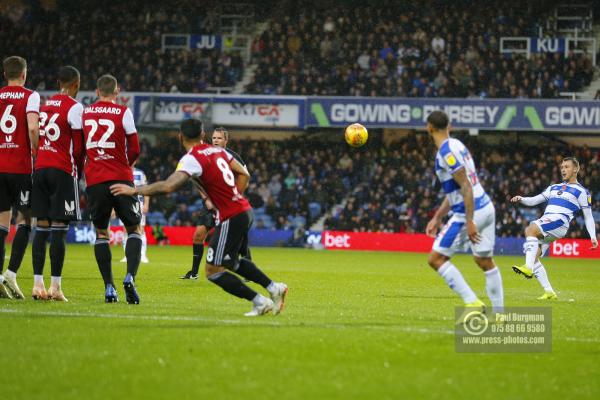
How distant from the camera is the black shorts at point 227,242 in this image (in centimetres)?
998

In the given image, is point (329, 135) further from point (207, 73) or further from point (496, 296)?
point (496, 296)

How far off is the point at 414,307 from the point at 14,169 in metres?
5.25

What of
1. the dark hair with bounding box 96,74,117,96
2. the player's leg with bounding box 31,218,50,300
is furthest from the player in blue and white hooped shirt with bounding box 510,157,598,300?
the player's leg with bounding box 31,218,50,300

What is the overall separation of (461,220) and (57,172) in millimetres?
4851

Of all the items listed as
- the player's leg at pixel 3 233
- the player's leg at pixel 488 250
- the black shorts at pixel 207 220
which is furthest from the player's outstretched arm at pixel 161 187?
the black shorts at pixel 207 220

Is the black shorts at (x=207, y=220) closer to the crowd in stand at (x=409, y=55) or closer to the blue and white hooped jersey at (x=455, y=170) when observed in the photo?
the blue and white hooped jersey at (x=455, y=170)

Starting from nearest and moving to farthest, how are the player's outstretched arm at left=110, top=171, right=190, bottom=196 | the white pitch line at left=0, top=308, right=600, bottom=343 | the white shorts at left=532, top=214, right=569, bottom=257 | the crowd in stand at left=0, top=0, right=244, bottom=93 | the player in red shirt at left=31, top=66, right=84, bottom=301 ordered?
the white pitch line at left=0, top=308, right=600, bottom=343, the player's outstretched arm at left=110, top=171, right=190, bottom=196, the player in red shirt at left=31, top=66, right=84, bottom=301, the white shorts at left=532, top=214, right=569, bottom=257, the crowd in stand at left=0, top=0, right=244, bottom=93

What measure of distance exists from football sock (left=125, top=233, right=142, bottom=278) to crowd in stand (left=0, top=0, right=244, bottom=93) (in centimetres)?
2975

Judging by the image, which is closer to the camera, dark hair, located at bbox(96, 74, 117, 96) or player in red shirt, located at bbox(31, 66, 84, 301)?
dark hair, located at bbox(96, 74, 117, 96)

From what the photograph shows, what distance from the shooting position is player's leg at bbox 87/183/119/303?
11.5m

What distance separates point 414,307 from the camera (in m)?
12.4

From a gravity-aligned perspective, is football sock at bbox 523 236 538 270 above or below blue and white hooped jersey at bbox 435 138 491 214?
below

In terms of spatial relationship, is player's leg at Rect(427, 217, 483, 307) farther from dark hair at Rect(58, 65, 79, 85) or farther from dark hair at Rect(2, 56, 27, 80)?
dark hair at Rect(2, 56, 27, 80)

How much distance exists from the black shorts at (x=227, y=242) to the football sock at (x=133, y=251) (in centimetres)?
189
